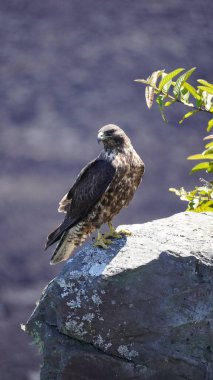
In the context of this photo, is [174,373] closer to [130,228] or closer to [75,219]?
[130,228]

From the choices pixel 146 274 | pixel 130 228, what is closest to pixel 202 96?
pixel 130 228

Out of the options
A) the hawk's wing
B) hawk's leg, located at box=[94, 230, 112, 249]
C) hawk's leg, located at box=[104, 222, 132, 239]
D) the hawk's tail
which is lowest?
hawk's leg, located at box=[94, 230, 112, 249]

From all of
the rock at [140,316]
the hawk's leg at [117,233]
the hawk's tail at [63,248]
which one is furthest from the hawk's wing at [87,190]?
the rock at [140,316]

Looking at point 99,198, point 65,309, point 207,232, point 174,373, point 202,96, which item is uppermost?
point 202,96

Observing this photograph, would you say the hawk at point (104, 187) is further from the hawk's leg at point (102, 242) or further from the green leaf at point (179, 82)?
the green leaf at point (179, 82)

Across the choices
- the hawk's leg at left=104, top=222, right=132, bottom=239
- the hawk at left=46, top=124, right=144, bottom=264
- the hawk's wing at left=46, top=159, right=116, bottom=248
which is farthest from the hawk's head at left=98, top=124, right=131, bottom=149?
the hawk's leg at left=104, top=222, right=132, bottom=239

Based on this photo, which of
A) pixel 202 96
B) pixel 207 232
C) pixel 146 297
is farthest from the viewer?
pixel 202 96

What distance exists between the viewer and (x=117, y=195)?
4770 mm

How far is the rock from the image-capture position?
4.12m

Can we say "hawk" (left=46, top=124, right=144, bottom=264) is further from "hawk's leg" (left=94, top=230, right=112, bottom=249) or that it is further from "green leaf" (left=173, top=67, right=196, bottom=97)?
"green leaf" (left=173, top=67, right=196, bottom=97)

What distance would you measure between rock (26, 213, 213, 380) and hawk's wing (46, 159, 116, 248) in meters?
0.65

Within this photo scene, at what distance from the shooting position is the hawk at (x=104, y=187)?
4730mm

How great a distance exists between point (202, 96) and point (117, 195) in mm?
950

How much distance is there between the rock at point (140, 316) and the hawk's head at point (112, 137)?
3.15 feet
